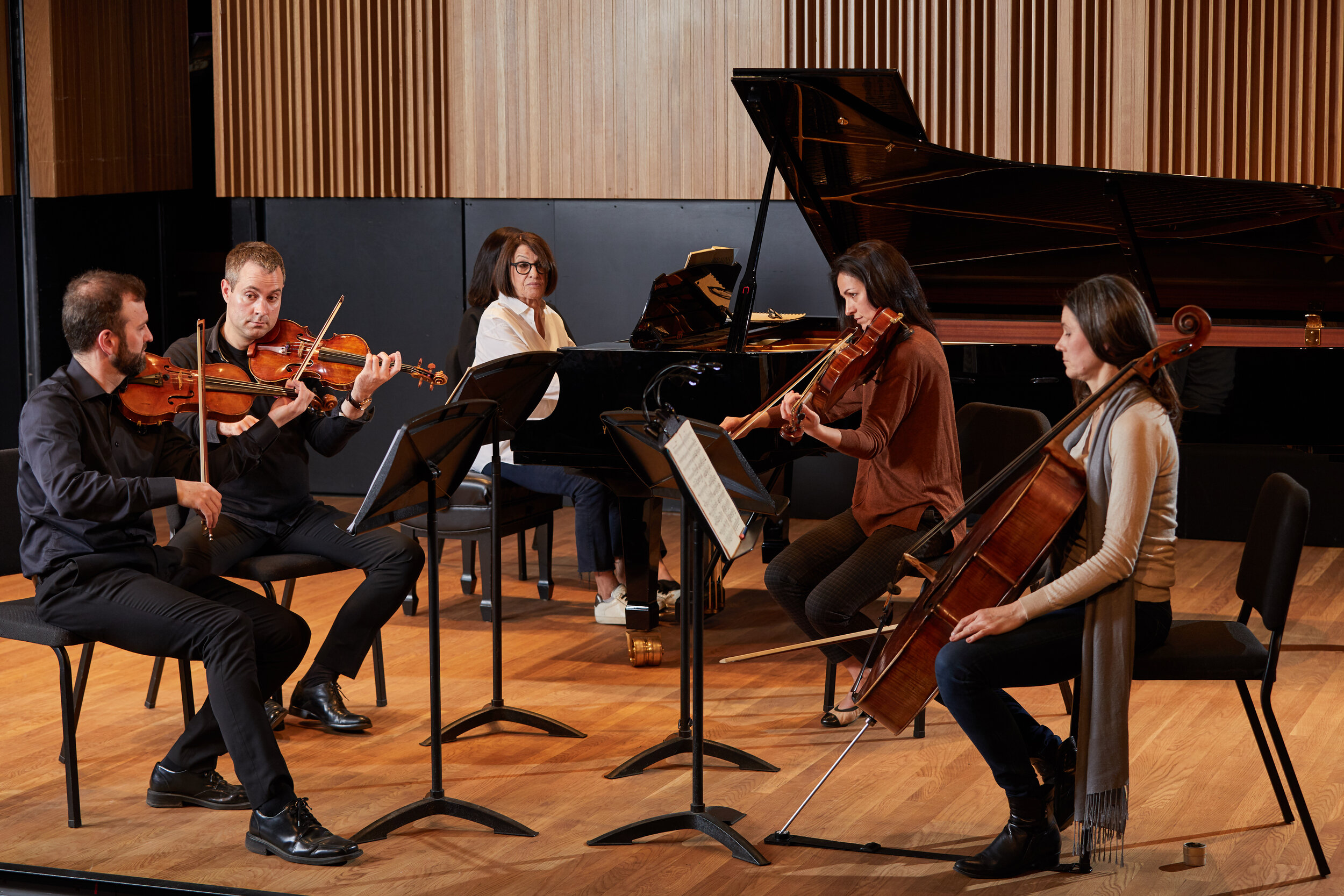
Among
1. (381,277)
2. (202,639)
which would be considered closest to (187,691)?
(202,639)

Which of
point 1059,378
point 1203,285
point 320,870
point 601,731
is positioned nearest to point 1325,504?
point 1203,285

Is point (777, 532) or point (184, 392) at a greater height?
point (184, 392)

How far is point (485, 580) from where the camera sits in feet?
16.2

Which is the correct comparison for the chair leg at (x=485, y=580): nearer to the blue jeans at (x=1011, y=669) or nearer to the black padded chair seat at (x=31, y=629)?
the black padded chair seat at (x=31, y=629)

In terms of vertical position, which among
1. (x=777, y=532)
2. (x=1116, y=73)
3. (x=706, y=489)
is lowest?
(x=777, y=532)

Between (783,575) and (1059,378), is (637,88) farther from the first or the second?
(783,575)

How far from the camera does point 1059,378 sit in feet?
15.2

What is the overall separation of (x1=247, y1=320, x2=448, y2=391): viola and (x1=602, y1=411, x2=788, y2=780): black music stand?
0.91 m

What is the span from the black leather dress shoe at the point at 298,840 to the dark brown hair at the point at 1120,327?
1.74m

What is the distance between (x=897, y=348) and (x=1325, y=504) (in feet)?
10.4

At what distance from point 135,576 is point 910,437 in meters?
1.79

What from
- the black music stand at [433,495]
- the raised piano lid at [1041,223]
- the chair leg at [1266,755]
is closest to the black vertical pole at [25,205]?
the raised piano lid at [1041,223]

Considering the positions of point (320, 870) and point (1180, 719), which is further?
point (1180, 719)

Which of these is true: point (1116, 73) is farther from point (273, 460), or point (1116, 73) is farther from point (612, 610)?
point (273, 460)
